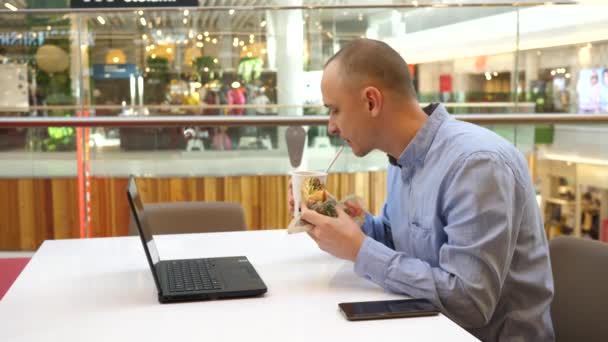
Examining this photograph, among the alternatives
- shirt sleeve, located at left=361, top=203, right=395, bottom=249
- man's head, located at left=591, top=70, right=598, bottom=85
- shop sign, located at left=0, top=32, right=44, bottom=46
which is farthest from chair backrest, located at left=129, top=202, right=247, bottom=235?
man's head, located at left=591, top=70, right=598, bottom=85

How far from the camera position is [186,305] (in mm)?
1482

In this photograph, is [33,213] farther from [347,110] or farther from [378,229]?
[347,110]

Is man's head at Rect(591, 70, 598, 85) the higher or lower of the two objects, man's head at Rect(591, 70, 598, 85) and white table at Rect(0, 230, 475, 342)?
the higher

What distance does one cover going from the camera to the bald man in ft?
5.01

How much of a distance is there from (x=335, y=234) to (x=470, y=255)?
0.31 m

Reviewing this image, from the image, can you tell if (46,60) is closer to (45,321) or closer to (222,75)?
(222,75)

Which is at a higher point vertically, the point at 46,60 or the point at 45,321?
the point at 46,60

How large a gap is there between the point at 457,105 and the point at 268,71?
1.68 m

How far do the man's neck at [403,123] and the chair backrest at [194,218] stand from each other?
0.97 metres

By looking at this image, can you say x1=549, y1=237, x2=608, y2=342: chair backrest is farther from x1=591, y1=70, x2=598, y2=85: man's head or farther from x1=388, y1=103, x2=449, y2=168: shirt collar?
x1=591, y1=70, x2=598, y2=85: man's head

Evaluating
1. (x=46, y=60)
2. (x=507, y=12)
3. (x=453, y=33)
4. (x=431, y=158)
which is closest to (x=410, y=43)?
(x=453, y=33)

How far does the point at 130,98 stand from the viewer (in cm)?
548

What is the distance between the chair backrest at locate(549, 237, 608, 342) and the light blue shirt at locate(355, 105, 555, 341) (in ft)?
0.39

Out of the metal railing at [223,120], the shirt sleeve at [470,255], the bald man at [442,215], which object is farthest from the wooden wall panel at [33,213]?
the shirt sleeve at [470,255]
